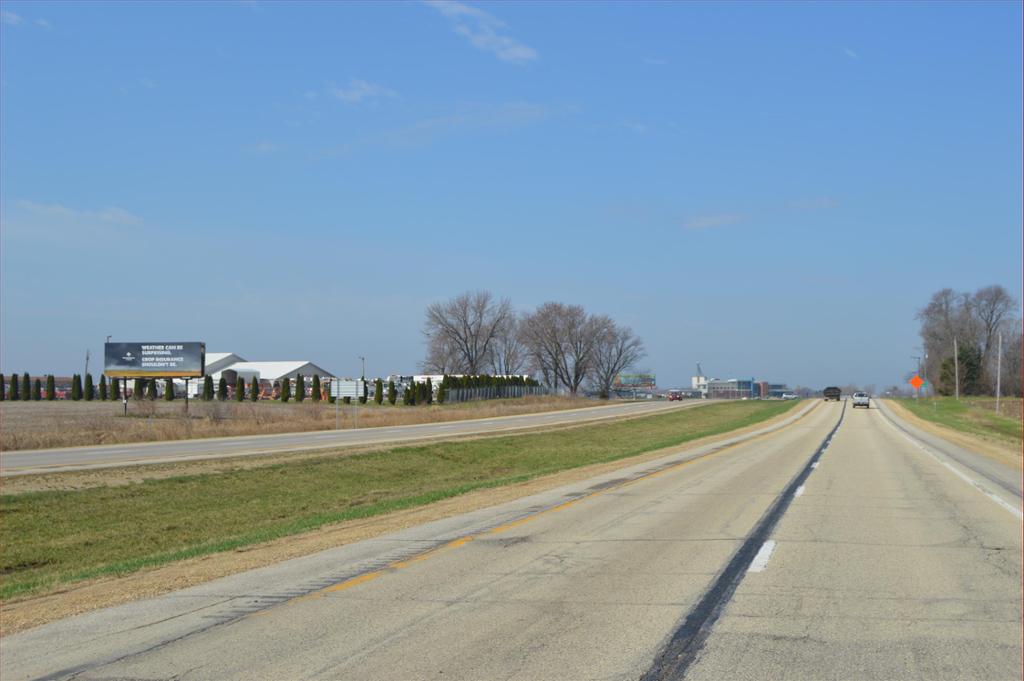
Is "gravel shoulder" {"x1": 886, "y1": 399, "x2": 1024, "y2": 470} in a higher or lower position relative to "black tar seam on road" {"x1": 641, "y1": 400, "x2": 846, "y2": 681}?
lower

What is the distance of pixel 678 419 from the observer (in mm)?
71750

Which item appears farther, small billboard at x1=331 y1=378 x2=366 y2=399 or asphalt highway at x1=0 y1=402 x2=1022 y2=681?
small billboard at x1=331 y1=378 x2=366 y2=399

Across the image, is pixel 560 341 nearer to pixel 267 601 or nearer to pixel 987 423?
pixel 987 423

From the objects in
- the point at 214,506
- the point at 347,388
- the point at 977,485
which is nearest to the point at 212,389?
the point at 347,388

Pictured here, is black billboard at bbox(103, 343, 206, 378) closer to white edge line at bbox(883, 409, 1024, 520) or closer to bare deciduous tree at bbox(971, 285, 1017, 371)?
white edge line at bbox(883, 409, 1024, 520)

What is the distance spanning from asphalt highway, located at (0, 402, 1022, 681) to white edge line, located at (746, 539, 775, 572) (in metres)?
0.06

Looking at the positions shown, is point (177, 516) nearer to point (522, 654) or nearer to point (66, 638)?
point (66, 638)

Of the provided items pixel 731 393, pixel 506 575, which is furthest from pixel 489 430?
pixel 731 393

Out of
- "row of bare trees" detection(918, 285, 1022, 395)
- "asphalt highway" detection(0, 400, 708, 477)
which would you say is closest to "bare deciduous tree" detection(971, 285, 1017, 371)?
"row of bare trees" detection(918, 285, 1022, 395)

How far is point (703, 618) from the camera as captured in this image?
7.87 m

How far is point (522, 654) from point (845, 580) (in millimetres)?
4447

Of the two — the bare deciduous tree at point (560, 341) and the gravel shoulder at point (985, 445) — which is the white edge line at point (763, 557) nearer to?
the gravel shoulder at point (985, 445)

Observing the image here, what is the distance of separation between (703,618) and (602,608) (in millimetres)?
954

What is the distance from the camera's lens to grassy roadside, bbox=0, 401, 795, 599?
1809 cm
